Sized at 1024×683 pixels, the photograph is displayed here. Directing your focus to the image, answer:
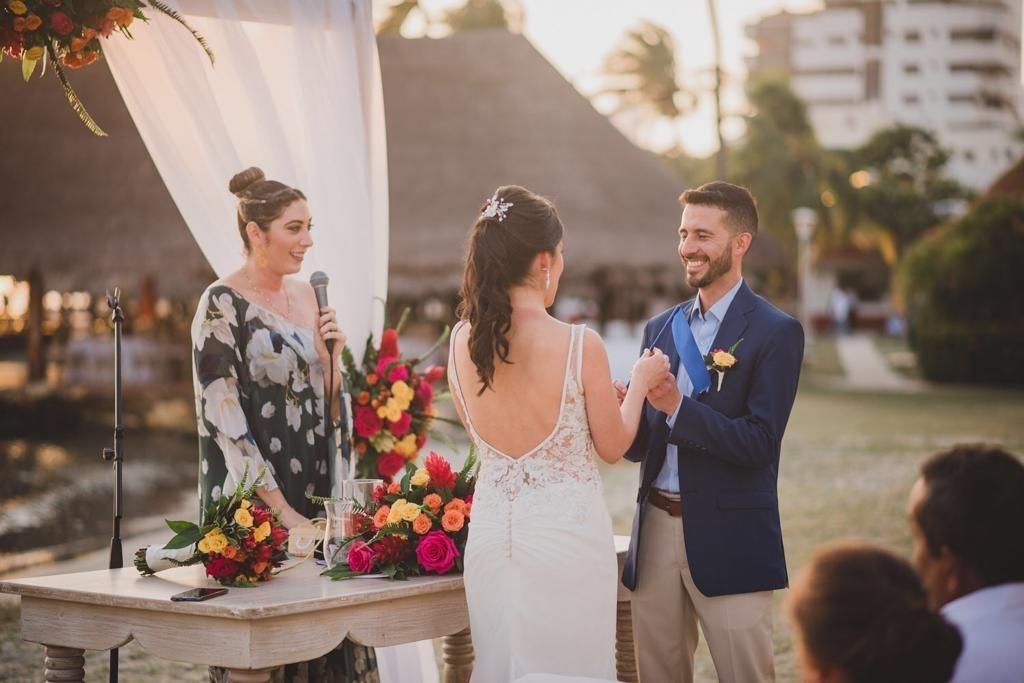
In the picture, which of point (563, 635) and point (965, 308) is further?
point (965, 308)

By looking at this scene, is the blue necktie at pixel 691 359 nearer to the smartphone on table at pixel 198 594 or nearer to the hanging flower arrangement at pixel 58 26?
the smartphone on table at pixel 198 594

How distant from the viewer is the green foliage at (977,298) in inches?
1117

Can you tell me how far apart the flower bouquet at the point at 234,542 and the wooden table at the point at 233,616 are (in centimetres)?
8

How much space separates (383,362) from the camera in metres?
5.19

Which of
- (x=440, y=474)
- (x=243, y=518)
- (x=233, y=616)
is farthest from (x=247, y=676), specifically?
(x=440, y=474)

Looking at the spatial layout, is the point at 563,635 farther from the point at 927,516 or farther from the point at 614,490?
the point at 614,490

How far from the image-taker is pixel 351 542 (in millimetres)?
4094

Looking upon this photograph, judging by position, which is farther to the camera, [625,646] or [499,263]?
[625,646]

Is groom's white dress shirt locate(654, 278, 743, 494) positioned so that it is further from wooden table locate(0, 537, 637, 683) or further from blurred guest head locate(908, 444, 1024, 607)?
blurred guest head locate(908, 444, 1024, 607)

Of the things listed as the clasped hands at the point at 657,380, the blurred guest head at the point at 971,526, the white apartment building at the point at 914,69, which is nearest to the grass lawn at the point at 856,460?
the clasped hands at the point at 657,380

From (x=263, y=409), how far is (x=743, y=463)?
1.71 metres

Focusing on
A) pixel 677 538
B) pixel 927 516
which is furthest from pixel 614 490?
pixel 927 516

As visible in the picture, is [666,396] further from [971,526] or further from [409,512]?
[971,526]

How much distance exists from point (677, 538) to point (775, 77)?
47.5 metres
